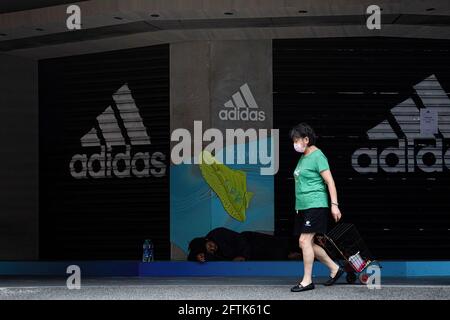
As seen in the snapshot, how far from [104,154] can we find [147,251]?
6.86 feet

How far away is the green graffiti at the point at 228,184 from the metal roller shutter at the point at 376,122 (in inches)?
20.8

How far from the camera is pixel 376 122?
13109 millimetres

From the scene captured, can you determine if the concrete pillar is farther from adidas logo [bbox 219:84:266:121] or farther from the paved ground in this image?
the paved ground

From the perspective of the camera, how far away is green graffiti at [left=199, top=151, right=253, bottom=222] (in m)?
13.1

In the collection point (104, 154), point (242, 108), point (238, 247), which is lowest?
point (238, 247)

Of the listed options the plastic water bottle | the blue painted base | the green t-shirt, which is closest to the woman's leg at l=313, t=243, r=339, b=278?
the green t-shirt

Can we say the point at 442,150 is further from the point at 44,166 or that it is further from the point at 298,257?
the point at 44,166

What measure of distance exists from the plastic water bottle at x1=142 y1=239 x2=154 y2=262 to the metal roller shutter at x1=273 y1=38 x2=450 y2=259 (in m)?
1.95

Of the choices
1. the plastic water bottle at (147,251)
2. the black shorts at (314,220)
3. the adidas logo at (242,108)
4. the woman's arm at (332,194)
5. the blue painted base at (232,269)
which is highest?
the adidas logo at (242,108)

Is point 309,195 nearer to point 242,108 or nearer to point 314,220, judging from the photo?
point 314,220

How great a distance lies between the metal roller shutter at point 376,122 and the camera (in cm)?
1301

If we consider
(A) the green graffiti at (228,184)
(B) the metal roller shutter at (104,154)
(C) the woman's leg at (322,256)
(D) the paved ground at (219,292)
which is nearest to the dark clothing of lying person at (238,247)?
(A) the green graffiti at (228,184)

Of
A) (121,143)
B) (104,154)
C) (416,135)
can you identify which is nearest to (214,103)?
(121,143)

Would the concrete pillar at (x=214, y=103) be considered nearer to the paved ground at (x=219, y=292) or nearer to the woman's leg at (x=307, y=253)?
the paved ground at (x=219, y=292)
